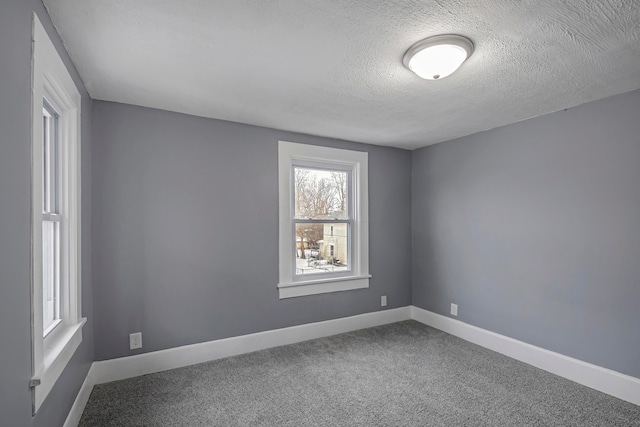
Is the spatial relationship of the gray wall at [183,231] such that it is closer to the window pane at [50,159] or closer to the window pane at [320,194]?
the window pane at [320,194]

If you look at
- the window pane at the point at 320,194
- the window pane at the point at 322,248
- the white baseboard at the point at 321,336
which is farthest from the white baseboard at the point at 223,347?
the window pane at the point at 320,194

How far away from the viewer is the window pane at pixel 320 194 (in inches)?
143

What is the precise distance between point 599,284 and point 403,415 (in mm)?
1849

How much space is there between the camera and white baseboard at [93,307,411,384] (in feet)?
8.63

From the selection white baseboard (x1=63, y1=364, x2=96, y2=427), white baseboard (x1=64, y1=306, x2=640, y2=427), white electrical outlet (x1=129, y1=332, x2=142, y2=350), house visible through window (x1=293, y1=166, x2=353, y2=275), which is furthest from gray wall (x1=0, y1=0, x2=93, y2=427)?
house visible through window (x1=293, y1=166, x2=353, y2=275)

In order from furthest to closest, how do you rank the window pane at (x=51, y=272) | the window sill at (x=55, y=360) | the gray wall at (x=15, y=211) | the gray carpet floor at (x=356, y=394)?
the gray carpet floor at (x=356, y=394) → the window pane at (x=51, y=272) → the window sill at (x=55, y=360) → the gray wall at (x=15, y=211)

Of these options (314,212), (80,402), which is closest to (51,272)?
(80,402)

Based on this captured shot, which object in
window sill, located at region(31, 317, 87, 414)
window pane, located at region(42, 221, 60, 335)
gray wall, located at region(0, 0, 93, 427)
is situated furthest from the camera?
window pane, located at region(42, 221, 60, 335)

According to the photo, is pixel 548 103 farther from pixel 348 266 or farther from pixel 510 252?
pixel 348 266

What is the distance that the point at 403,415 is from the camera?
2.18m

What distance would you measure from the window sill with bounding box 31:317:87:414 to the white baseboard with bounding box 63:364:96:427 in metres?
0.36

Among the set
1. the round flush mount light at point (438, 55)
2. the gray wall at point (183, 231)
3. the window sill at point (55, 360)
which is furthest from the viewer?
the gray wall at point (183, 231)

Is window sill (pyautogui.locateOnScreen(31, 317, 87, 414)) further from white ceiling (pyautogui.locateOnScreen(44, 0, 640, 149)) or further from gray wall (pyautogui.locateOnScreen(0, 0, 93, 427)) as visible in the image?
white ceiling (pyautogui.locateOnScreen(44, 0, 640, 149))

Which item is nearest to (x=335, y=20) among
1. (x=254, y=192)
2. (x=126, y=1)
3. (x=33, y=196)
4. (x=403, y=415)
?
(x=126, y=1)
